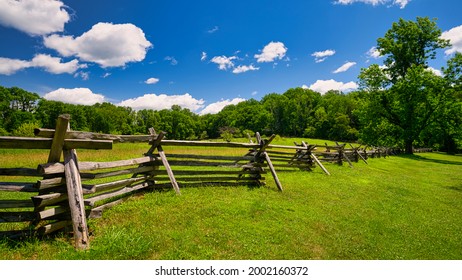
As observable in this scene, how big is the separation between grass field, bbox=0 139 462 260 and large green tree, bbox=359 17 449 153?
85.9 feet

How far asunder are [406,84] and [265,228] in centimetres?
3401

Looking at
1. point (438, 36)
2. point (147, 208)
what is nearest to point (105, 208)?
point (147, 208)

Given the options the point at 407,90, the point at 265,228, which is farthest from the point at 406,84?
the point at 265,228

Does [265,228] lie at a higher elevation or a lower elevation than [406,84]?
lower

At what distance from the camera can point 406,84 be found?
3033 centimetres

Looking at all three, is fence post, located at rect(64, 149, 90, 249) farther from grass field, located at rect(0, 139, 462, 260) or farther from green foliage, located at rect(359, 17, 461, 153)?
green foliage, located at rect(359, 17, 461, 153)

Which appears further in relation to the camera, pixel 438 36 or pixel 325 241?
pixel 438 36

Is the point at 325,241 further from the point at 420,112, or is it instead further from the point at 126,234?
the point at 420,112

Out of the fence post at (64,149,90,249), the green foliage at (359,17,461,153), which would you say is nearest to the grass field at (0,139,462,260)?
the fence post at (64,149,90,249)

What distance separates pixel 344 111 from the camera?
75312 mm

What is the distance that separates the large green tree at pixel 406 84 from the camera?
98.1 ft

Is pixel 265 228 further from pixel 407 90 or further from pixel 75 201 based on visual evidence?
pixel 407 90

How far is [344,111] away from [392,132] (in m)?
44.3

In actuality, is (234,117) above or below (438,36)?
below
